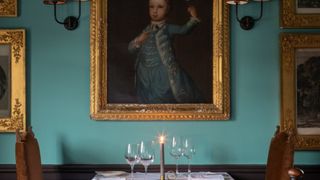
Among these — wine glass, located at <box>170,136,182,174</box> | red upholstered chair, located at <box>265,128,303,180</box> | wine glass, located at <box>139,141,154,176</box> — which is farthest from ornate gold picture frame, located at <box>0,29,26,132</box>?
red upholstered chair, located at <box>265,128,303,180</box>

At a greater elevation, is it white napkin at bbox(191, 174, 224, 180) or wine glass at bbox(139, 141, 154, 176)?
wine glass at bbox(139, 141, 154, 176)

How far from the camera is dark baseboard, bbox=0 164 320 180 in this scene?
3352 millimetres

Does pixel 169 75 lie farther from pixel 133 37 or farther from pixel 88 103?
pixel 88 103

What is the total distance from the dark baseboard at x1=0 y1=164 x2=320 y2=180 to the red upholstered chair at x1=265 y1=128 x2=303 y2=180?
26 cm

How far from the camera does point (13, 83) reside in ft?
11.0

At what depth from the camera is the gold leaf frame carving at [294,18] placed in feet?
11.0

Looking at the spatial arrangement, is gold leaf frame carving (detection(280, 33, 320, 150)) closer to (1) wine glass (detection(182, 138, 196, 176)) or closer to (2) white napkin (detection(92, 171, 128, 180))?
(1) wine glass (detection(182, 138, 196, 176))

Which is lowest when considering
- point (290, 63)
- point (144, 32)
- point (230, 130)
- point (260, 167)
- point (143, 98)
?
point (260, 167)

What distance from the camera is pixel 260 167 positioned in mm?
3355

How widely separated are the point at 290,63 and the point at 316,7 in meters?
0.40

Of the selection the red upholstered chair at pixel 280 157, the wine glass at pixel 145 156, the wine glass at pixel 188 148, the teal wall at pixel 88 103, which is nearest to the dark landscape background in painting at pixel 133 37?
the teal wall at pixel 88 103

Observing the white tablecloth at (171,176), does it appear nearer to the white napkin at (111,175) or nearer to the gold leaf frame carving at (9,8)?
the white napkin at (111,175)

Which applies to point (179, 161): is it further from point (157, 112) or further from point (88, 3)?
point (88, 3)

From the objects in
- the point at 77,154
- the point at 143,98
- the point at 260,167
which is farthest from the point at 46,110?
the point at 260,167
